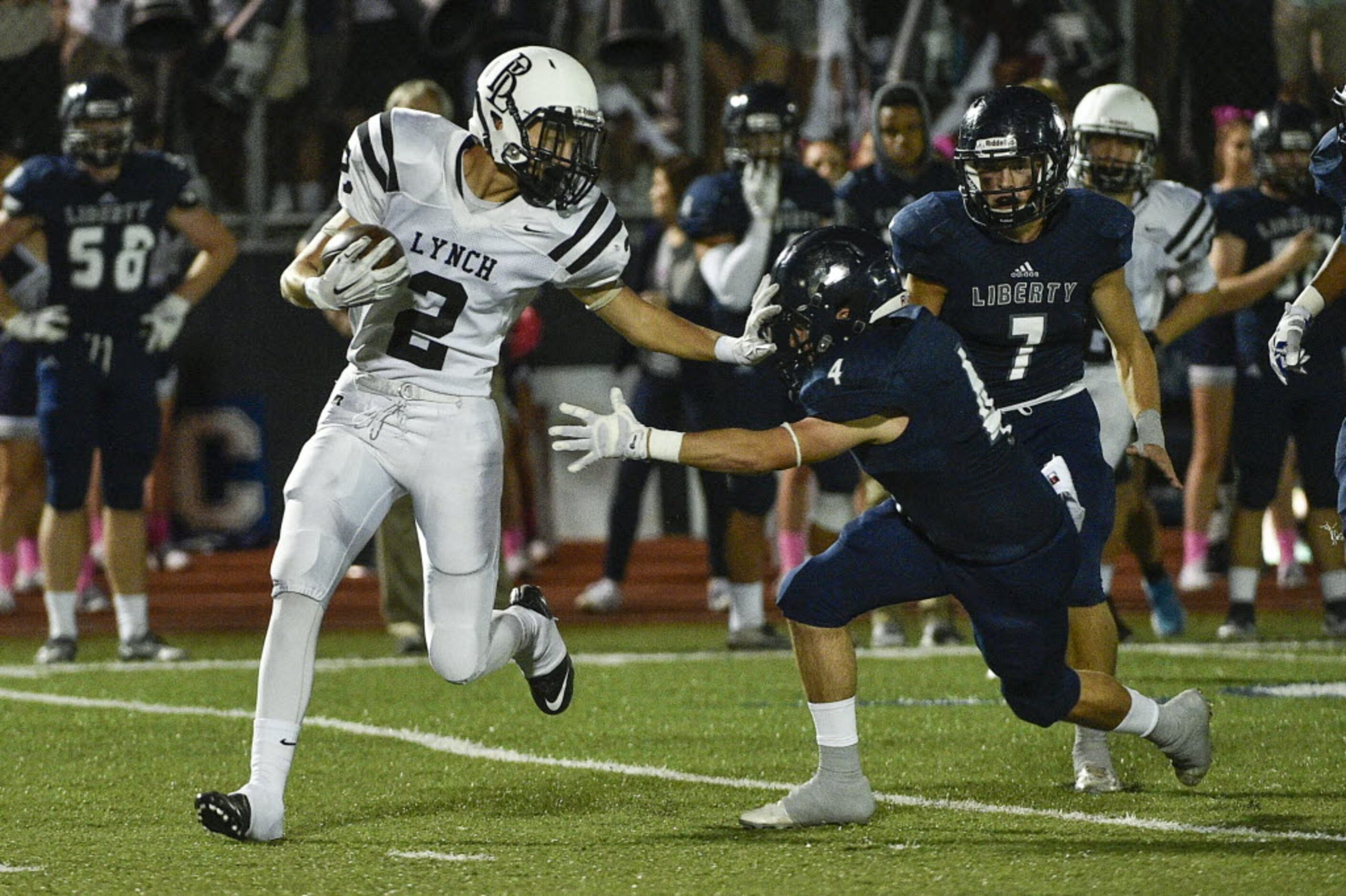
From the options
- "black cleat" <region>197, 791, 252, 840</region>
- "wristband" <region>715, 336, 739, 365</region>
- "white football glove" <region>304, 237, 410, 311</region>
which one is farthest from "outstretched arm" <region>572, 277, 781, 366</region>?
"black cleat" <region>197, 791, 252, 840</region>

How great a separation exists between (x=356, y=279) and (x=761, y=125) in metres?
3.48

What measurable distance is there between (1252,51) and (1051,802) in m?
6.23

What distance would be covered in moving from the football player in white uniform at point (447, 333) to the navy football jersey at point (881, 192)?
2.79m

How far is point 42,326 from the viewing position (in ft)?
23.4

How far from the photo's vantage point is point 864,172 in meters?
7.35

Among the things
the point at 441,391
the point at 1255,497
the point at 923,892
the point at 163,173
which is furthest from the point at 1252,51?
the point at 923,892

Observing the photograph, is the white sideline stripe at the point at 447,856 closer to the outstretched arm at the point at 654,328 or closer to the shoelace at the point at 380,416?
the shoelace at the point at 380,416

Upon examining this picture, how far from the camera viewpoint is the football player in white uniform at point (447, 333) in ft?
14.0

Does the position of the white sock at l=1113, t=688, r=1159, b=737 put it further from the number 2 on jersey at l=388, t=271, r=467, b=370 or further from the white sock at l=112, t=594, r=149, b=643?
the white sock at l=112, t=594, r=149, b=643

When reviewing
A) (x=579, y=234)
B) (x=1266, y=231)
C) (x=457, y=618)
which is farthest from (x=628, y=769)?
(x=1266, y=231)

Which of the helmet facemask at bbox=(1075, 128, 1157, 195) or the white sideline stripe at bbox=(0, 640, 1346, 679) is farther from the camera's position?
the white sideline stripe at bbox=(0, 640, 1346, 679)

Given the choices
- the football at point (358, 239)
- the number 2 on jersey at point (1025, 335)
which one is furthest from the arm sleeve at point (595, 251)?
the number 2 on jersey at point (1025, 335)

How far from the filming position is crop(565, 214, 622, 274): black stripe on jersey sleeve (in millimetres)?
4488

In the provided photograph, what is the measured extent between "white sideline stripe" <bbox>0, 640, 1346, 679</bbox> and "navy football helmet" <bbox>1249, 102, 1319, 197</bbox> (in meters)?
1.68
